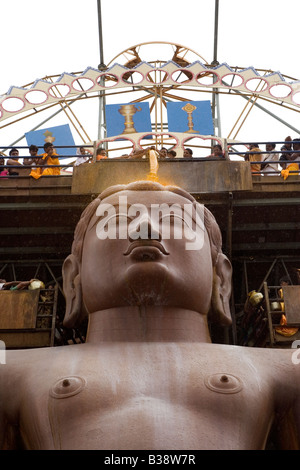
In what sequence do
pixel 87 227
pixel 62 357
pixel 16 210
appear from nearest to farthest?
pixel 62 357 < pixel 87 227 < pixel 16 210

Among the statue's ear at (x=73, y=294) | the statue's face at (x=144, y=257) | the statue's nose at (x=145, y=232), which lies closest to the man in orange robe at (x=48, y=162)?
the statue's ear at (x=73, y=294)

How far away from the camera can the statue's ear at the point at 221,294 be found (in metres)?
4.94

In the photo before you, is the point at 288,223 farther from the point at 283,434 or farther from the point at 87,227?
the point at 283,434

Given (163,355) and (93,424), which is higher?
(163,355)

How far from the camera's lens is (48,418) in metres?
3.69

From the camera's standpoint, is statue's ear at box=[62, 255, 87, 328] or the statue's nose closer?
the statue's nose

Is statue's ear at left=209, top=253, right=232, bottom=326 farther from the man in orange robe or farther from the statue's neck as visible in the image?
the man in orange robe

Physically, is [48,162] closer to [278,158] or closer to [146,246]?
[278,158]

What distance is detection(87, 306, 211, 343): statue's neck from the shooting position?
172 inches

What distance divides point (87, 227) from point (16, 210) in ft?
17.7

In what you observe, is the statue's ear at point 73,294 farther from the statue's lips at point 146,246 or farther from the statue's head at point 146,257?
the statue's lips at point 146,246

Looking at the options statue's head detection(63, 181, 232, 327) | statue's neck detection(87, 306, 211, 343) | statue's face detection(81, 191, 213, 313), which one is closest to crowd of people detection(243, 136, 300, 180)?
statue's head detection(63, 181, 232, 327)
